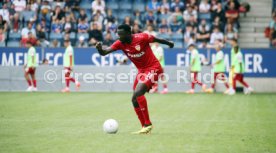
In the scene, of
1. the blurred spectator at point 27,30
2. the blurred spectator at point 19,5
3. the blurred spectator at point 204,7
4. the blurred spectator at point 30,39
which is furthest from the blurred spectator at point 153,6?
the blurred spectator at point 19,5

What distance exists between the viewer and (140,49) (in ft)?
42.2

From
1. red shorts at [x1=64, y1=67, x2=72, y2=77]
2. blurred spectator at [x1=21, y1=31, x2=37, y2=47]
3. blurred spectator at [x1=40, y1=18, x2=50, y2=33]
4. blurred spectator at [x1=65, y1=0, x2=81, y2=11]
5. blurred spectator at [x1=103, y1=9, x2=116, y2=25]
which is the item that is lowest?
red shorts at [x1=64, y1=67, x2=72, y2=77]

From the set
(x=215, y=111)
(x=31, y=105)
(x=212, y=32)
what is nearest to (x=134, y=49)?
(x=215, y=111)

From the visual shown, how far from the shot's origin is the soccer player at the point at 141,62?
12617 millimetres

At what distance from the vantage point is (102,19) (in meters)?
31.9

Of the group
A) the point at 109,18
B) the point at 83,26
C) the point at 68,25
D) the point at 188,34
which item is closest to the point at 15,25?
the point at 68,25

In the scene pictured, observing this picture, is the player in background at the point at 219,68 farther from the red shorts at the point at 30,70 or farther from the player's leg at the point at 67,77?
the red shorts at the point at 30,70

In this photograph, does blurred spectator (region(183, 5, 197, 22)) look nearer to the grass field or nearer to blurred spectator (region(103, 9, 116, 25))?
blurred spectator (region(103, 9, 116, 25))

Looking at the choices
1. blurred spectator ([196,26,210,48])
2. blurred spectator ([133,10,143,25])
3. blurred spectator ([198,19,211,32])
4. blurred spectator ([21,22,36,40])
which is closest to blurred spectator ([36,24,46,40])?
blurred spectator ([21,22,36,40])

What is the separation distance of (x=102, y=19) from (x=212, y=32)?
585 cm

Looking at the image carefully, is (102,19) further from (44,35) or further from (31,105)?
(31,105)

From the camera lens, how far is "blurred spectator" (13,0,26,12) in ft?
105

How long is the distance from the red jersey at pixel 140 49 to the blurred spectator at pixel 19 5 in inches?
794

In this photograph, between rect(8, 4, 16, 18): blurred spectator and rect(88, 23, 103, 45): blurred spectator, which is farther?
rect(8, 4, 16, 18): blurred spectator
